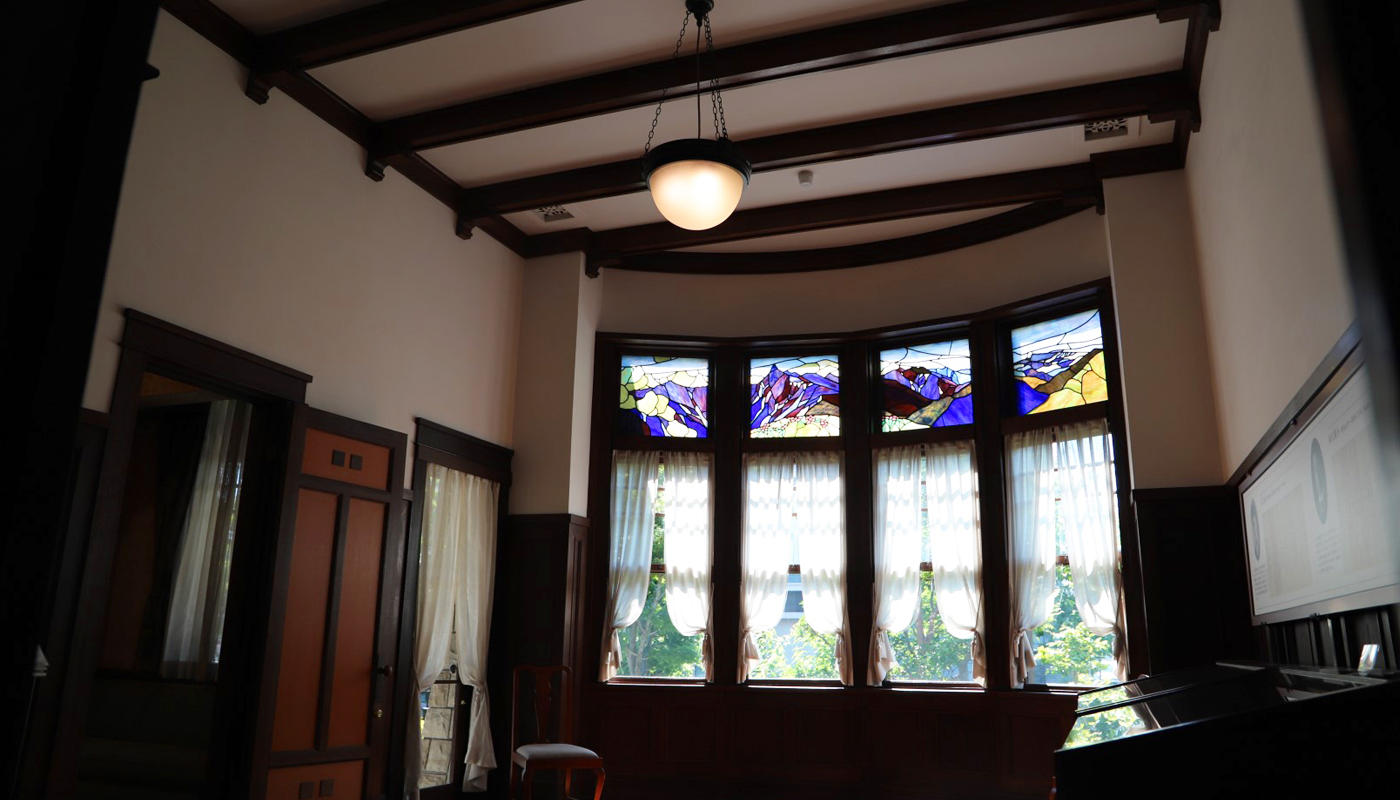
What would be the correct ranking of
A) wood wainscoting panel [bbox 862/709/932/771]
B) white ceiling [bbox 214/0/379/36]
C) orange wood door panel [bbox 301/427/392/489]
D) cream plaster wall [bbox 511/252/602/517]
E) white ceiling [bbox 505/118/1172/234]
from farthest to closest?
cream plaster wall [bbox 511/252/602/517] → wood wainscoting panel [bbox 862/709/932/771] → white ceiling [bbox 505/118/1172/234] → orange wood door panel [bbox 301/427/392/489] → white ceiling [bbox 214/0/379/36]

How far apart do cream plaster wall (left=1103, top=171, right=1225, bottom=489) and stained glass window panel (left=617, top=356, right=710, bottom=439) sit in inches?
130

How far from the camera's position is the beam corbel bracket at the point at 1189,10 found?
4480 millimetres

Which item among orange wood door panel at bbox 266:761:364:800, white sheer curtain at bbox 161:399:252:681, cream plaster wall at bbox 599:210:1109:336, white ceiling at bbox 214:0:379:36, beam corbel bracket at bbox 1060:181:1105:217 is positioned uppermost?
white ceiling at bbox 214:0:379:36

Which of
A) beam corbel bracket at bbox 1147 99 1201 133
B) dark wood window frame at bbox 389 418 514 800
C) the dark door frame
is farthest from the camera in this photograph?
dark wood window frame at bbox 389 418 514 800

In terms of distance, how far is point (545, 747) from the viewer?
18.8 ft

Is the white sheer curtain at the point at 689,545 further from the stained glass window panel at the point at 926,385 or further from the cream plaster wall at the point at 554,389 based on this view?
the stained glass window panel at the point at 926,385

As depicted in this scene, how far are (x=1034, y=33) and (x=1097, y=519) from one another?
321 centimetres

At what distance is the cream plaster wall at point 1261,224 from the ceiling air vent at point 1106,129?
423 millimetres

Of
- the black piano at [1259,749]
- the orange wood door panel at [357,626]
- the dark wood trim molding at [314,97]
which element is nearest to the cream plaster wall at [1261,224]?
the black piano at [1259,749]

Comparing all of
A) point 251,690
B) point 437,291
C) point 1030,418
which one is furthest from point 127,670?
point 1030,418

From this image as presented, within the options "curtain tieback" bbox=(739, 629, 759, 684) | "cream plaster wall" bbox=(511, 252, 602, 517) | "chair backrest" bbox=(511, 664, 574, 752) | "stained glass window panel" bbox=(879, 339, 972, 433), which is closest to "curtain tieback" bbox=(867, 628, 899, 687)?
"curtain tieback" bbox=(739, 629, 759, 684)

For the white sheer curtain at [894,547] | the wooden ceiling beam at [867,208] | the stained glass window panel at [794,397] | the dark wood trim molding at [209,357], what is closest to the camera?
the dark wood trim molding at [209,357]

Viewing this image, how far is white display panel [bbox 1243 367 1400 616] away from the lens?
2.73m

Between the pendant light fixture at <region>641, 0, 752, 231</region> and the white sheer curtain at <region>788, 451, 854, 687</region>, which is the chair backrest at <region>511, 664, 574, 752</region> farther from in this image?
the pendant light fixture at <region>641, 0, 752, 231</region>
